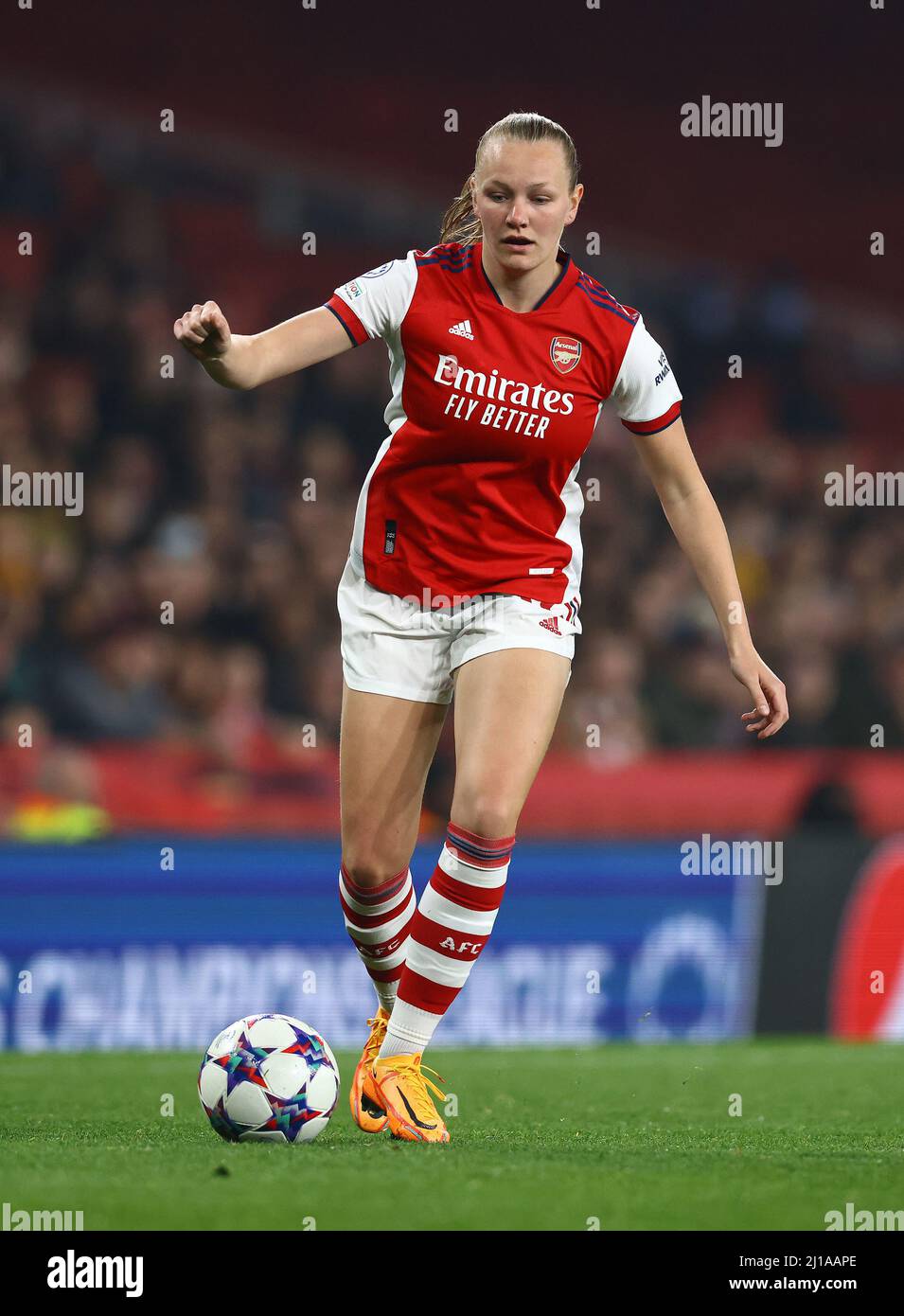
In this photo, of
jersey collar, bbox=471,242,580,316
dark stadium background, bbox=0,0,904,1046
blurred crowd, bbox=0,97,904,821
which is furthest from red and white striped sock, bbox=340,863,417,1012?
blurred crowd, bbox=0,97,904,821

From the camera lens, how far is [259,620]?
10492 millimetres

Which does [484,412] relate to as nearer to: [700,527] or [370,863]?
[700,527]

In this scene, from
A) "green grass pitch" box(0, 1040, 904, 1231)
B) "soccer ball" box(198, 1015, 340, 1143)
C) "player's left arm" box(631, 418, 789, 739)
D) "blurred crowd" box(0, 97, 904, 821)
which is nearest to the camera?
"green grass pitch" box(0, 1040, 904, 1231)

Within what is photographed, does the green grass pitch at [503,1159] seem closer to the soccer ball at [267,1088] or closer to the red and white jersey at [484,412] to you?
the soccer ball at [267,1088]

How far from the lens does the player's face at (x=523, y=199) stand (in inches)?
177

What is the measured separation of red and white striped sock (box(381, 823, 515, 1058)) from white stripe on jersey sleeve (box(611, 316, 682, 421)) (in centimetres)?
117

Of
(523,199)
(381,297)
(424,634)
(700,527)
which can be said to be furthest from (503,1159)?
(523,199)

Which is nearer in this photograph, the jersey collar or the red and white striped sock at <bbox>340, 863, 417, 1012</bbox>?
the jersey collar

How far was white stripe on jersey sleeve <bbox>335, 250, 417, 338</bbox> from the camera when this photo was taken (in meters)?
4.64

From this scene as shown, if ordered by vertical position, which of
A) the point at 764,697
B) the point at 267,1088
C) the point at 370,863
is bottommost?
the point at 267,1088

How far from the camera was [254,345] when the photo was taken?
4.29 meters

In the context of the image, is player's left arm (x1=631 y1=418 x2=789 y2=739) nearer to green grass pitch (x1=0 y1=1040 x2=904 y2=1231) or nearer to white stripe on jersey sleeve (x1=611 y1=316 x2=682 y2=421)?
white stripe on jersey sleeve (x1=611 y1=316 x2=682 y2=421)

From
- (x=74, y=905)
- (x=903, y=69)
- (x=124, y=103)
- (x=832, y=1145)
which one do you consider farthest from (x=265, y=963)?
(x=903, y=69)

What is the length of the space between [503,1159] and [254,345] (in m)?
1.89
